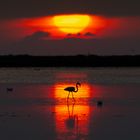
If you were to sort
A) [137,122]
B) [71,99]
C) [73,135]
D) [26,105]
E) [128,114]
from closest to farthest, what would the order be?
[73,135] < [137,122] < [128,114] < [26,105] < [71,99]

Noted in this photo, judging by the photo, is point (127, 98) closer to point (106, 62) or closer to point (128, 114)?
point (128, 114)

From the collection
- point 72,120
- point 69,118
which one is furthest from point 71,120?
point 69,118

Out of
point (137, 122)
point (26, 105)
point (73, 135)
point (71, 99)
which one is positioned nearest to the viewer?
point (73, 135)

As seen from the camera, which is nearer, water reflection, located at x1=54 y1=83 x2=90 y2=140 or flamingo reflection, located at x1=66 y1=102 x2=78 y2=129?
water reflection, located at x1=54 y1=83 x2=90 y2=140

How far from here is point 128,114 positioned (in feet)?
41.9

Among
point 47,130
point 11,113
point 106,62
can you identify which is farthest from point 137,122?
point 106,62

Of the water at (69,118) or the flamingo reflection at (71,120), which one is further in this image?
the flamingo reflection at (71,120)

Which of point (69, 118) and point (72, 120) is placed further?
point (69, 118)

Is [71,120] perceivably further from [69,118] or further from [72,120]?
[69,118]

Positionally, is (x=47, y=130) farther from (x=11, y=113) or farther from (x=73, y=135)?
(x=11, y=113)

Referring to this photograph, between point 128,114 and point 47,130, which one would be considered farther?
point 128,114

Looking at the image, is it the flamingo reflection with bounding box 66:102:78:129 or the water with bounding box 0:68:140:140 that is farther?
the flamingo reflection with bounding box 66:102:78:129

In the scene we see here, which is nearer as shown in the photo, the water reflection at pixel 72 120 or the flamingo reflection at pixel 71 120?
the water reflection at pixel 72 120

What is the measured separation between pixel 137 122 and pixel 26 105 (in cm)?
434
